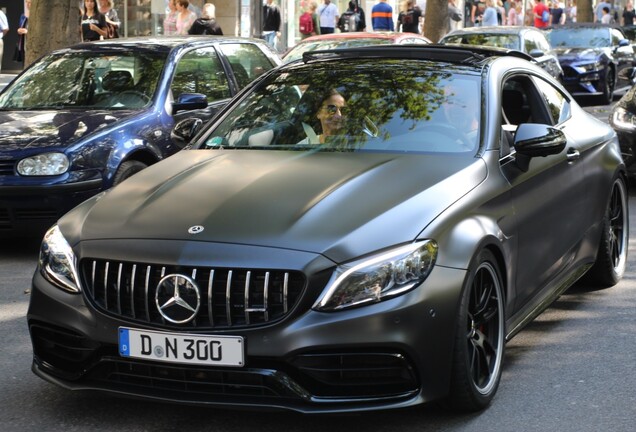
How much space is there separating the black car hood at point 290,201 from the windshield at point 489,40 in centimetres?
1484

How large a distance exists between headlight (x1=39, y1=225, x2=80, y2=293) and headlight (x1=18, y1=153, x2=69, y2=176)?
3605 millimetres

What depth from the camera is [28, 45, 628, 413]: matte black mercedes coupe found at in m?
4.52

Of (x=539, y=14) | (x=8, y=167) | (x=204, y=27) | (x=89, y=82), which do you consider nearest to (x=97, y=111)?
(x=89, y=82)

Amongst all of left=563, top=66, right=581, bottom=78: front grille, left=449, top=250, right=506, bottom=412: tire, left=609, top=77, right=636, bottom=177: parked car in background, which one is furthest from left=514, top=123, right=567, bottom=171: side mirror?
left=563, top=66, right=581, bottom=78: front grille

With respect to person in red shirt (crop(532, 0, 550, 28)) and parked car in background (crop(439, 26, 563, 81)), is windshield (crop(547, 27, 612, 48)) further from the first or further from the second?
person in red shirt (crop(532, 0, 550, 28))

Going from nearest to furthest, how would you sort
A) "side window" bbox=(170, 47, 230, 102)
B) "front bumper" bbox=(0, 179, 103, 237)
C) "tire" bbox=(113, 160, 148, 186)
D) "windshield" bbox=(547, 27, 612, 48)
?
"front bumper" bbox=(0, 179, 103, 237) < "tire" bbox=(113, 160, 148, 186) < "side window" bbox=(170, 47, 230, 102) < "windshield" bbox=(547, 27, 612, 48)

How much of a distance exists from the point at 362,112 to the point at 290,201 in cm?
117

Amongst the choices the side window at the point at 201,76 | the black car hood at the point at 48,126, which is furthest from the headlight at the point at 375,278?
the side window at the point at 201,76

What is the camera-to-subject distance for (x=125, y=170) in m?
9.14

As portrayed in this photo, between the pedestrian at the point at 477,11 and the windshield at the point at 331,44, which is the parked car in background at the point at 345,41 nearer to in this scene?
the windshield at the point at 331,44

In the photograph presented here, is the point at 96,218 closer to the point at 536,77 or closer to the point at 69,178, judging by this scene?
the point at 536,77

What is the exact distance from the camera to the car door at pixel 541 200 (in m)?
5.71

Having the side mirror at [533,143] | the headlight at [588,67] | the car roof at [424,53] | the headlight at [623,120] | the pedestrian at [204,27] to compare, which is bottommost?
the headlight at [588,67]

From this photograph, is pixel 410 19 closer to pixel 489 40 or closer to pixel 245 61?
pixel 489 40
